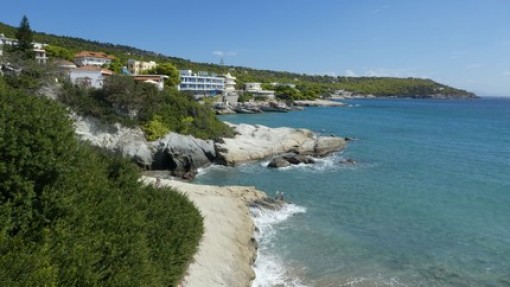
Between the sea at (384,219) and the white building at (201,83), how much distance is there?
253ft

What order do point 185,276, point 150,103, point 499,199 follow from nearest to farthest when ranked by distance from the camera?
1. point 185,276
2. point 499,199
3. point 150,103

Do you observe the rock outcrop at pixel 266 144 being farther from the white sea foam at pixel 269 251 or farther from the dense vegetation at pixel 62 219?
the dense vegetation at pixel 62 219

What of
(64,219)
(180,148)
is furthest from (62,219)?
(180,148)

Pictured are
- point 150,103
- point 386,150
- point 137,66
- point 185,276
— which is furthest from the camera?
point 137,66

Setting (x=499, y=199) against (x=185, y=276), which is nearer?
(x=185, y=276)

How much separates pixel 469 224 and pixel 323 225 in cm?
1005

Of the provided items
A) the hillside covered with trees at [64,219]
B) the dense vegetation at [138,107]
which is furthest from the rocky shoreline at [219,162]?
the hillside covered with trees at [64,219]

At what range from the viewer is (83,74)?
52812 mm

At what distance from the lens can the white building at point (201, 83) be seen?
121188 millimetres

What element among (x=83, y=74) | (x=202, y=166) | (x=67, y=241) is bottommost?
(x=202, y=166)

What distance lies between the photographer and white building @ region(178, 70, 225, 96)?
12119 centimetres

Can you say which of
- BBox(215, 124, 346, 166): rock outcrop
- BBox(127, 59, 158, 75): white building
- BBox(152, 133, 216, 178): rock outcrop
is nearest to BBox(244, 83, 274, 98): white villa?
BBox(127, 59, 158, 75): white building

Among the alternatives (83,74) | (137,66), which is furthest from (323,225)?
(137,66)

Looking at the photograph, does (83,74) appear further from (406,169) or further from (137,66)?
(137,66)
